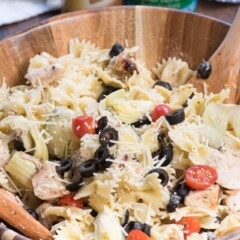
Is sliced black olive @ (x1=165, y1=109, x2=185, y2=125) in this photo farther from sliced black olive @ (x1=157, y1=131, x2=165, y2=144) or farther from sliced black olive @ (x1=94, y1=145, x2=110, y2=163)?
sliced black olive @ (x1=94, y1=145, x2=110, y2=163)

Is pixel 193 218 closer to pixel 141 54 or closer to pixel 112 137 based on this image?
pixel 112 137

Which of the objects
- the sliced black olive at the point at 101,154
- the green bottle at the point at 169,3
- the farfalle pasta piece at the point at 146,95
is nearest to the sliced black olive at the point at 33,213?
the sliced black olive at the point at 101,154

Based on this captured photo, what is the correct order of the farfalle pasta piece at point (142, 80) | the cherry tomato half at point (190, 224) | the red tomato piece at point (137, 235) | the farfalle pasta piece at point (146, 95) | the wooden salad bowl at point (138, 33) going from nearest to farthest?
the red tomato piece at point (137, 235), the cherry tomato half at point (190, 224), the farfalle pasta piece at point (146, 95), the farfalle pasta piece at point (142, 80), the wooden salad bowl at point (138, 33)

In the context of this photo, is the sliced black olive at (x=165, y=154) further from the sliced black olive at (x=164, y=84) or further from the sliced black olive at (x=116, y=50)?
the sliced black olive at (x=116, y=50)

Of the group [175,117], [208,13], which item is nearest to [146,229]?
[175,117]

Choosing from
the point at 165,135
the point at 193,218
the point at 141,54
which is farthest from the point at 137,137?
the point at 141,54

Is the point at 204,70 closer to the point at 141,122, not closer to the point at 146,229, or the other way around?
the point at 141,122
